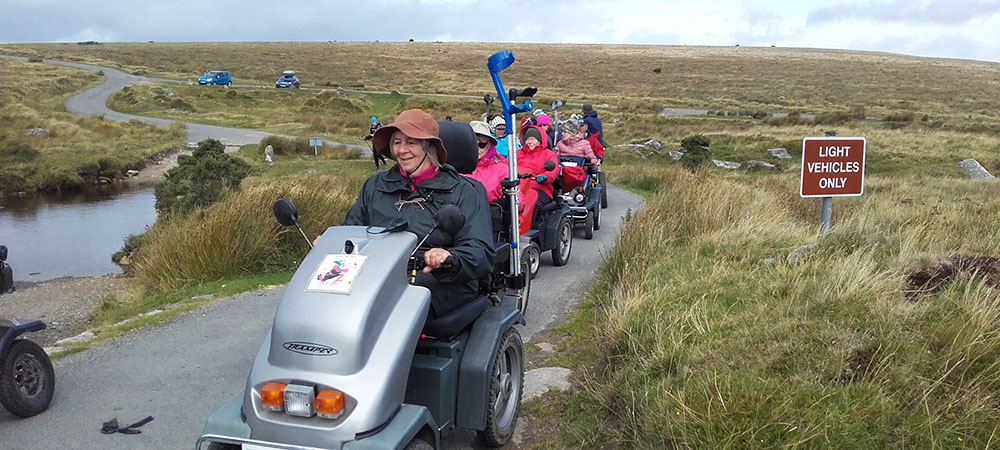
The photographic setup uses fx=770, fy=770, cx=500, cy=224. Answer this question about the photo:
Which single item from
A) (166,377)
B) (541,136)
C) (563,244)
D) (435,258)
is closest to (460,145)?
(435,258)

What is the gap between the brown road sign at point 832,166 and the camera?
24.3 ft

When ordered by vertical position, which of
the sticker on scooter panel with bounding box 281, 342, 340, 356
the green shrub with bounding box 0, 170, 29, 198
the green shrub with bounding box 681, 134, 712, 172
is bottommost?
the green shrub with bounding box 0, 170, 29, 198

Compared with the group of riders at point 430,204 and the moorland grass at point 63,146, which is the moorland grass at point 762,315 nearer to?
the group of riders at point 430,204

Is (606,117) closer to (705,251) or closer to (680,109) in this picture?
A: (680,109)

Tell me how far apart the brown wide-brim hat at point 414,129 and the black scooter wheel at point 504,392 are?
1.06 m

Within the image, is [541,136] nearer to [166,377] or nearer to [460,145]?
[460,145]

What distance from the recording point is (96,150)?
97.0ft

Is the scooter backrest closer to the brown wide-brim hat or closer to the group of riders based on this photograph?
the group of riders

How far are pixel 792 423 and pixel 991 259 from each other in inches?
136

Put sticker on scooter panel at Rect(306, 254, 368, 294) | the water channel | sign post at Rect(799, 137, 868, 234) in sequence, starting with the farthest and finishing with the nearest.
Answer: the water channel < sign post at Rect(799, 137, 868, 234) < sticker on scooter panel at Rect(306, 254, 368, 294)

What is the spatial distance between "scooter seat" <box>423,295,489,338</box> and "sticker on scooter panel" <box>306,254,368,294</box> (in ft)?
2.18

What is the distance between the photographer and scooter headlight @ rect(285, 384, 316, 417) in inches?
113

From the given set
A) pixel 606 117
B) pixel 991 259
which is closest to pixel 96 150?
pixel 606 117

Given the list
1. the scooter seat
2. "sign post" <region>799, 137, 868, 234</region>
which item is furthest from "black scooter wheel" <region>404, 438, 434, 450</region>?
"sign post" <region>799, 137, 868, 234</region>
